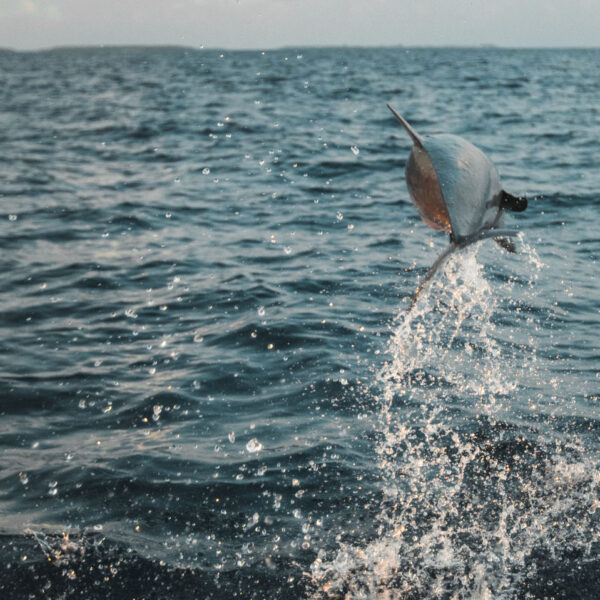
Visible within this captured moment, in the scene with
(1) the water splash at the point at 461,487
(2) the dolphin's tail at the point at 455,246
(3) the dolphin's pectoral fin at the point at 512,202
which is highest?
(3) the dolphin's pectoral fin at the point at 512,202

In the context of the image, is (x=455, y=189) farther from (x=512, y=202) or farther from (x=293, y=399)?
(x=293, y=399)

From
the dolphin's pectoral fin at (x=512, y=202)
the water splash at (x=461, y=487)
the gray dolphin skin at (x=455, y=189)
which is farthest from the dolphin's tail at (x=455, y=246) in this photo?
the water splash at (x=461, y=487)

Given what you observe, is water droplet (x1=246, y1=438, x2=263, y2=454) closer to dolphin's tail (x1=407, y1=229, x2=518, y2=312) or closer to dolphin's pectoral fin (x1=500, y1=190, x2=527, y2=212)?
dolphin's tail (x1=407, y1=229, x2=518, y2=312)

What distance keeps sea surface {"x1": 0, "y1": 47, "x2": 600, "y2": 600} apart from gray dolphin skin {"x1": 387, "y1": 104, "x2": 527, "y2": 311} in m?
1.82

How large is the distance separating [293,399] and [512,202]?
277 cm

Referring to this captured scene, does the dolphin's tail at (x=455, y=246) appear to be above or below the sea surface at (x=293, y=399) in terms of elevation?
above

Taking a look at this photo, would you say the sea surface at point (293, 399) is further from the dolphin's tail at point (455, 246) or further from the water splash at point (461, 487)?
the dolphin's tail at point (455, 246)

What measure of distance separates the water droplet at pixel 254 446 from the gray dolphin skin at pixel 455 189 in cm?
218

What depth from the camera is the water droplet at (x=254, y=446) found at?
5.71m

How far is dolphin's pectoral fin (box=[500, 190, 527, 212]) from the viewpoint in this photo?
4.57m

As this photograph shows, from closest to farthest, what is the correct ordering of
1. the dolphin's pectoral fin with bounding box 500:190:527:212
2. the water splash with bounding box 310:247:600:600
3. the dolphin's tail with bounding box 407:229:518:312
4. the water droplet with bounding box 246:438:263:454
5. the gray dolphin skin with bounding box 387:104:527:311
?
the dolphin's tail with bounding box 407:229:518:312 < the gray dolphin skin with bounding box 387:104:527:311 < the water splash with bounding box 310:247:600:600 < the dolphin's pectoral fin with bounding box 500:190:527:212 < the water droplet with bounding box 246:438:263:454

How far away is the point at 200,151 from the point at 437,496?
50.0ft

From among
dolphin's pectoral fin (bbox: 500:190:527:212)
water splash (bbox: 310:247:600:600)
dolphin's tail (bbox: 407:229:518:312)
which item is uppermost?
dolphin's pectoral fin (bbox: 500:190:527:212)

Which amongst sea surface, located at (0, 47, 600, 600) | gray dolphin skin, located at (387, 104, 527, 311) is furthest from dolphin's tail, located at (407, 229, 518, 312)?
sea surface, located at (0, 47, 600, 600)
